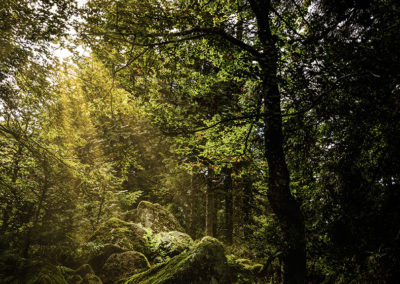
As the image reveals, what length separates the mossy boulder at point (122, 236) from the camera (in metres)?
7.04

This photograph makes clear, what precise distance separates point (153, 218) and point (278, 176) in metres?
7.20

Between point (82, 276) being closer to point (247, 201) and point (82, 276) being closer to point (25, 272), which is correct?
point (25, 272)

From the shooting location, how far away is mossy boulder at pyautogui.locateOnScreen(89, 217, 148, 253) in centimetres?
704

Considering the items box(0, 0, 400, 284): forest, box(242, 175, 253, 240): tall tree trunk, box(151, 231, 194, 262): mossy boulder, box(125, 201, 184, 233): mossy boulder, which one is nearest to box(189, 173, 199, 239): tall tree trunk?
box(125, 201, 184, 233): mossy boulder

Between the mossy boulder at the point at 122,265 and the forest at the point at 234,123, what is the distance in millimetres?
46

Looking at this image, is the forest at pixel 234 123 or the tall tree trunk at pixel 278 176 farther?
the tall tree trunk at pixel 278 176

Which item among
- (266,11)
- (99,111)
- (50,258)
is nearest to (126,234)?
(50,258)

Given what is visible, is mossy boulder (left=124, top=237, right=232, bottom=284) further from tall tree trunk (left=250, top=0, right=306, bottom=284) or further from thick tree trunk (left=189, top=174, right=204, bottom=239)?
thick tree trunk (left=189, top=174, right=204, bottom=239)

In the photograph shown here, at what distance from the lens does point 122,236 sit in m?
7.33

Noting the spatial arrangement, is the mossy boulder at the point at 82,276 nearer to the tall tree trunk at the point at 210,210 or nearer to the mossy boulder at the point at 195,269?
the mossy boulder at the point at 195,269

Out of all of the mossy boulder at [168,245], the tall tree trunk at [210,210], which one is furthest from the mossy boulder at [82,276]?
the tall tree trunk at [210,210]

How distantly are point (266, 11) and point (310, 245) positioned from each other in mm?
4976

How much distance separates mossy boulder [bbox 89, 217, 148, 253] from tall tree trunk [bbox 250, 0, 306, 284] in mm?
5219

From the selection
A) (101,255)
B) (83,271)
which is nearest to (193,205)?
(101,255)
